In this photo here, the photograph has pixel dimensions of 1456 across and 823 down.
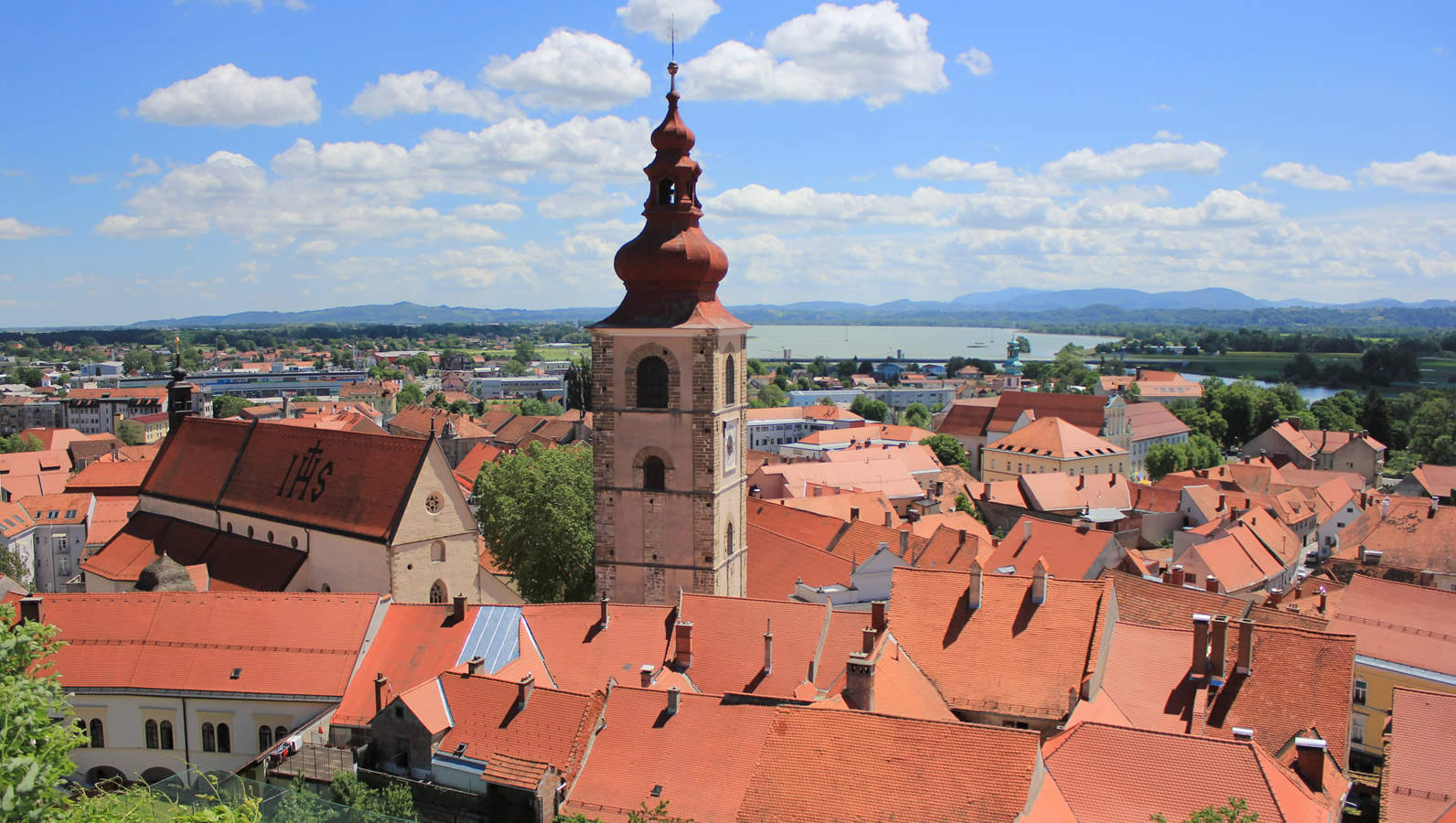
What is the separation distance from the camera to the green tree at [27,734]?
1184 cm

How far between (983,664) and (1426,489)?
6432cm

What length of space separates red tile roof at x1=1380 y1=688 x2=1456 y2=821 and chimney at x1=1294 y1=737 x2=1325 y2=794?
1.89 m

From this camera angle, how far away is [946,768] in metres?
18.7

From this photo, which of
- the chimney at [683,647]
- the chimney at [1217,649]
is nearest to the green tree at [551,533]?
the chimney at [683,647]

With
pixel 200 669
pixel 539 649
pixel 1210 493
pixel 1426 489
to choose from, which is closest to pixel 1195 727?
pixel 539 649

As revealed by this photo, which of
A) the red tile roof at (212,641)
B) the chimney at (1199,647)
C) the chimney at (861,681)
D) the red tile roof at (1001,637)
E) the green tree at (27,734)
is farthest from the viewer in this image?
Answer: the red tile roof at (212,641)

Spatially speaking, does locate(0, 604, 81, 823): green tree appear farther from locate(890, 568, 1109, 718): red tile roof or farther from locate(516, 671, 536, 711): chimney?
locate(890, 568, 1109, 718): red tile roof

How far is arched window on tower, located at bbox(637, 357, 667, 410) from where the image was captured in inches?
1227

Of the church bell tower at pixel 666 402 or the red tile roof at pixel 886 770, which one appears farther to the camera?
the church bell tower at pixel 666 402

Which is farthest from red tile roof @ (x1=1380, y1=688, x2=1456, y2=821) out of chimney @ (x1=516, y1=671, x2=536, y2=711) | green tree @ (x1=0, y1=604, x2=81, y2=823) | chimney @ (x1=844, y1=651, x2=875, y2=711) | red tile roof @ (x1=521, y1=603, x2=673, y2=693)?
green tree @ (x1=0, y1=604, x2=81, y2=823)

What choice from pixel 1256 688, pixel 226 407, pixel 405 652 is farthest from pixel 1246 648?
pixel 226 407

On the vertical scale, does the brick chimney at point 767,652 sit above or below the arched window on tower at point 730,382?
below

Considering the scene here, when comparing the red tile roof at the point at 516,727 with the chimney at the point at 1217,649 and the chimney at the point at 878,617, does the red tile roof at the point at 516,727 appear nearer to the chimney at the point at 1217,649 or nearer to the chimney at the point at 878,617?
the chimney at the point at 878,617

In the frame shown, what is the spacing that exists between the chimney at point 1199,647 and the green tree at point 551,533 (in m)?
21.8
